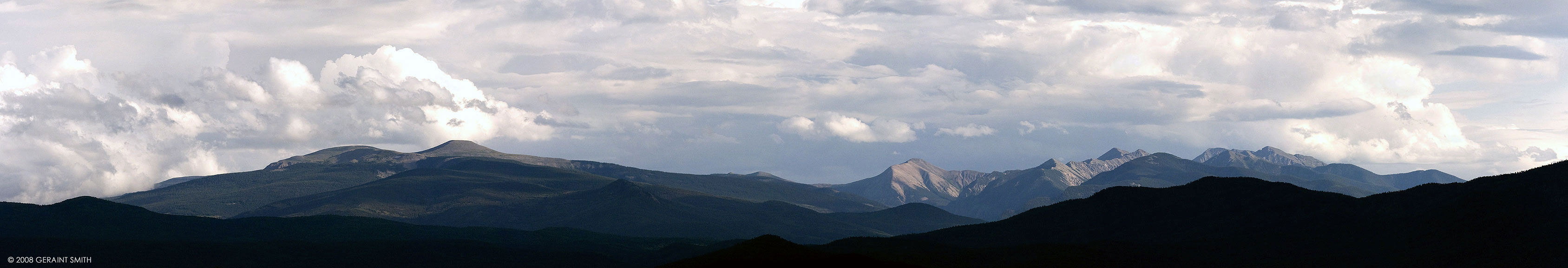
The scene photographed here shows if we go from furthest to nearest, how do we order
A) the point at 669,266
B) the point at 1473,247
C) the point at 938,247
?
the point at 938,247
the point at 1473,247
the point at 669,266

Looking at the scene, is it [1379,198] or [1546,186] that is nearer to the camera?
[1546,186]

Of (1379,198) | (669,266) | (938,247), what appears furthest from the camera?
(938,247)

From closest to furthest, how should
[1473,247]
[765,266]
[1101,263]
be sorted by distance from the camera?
[765,266], [1473,247], [1101,263]

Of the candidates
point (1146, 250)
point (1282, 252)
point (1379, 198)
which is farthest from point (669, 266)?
point (1379, 198)

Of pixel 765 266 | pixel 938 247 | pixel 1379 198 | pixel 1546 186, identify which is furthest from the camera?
pixel 938 247

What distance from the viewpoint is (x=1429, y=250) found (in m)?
147

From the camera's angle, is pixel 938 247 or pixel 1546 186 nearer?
pixel 1546 186

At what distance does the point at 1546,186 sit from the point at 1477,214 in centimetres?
1076

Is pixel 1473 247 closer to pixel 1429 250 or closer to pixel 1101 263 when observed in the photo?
pixel 1429 250

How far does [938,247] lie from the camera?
650 ft

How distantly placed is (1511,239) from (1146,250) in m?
48.3

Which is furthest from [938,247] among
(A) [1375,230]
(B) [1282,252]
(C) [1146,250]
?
(A) [1375,230]

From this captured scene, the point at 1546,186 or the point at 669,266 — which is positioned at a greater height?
the point at 1546,186

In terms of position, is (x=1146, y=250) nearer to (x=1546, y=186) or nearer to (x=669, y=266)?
(x=1546, y=186)
